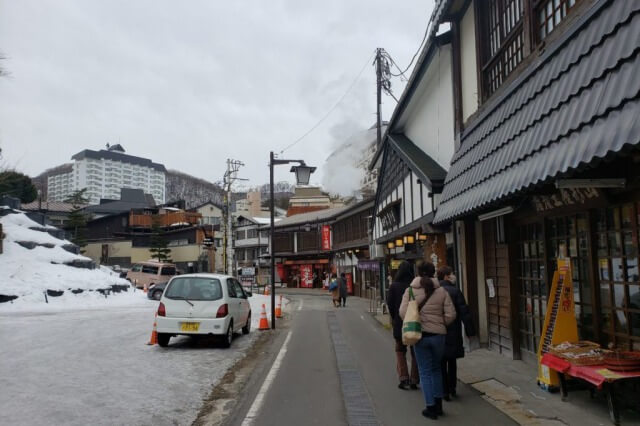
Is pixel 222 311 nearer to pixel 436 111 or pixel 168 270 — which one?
pixel 436 111

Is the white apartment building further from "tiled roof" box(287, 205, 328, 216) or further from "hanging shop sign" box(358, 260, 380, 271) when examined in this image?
"hanging shop sign" box(358, 260, 380, 271)

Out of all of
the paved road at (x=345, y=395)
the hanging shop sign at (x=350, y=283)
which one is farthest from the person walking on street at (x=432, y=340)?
the hanging shop sign at (x=350, y=283)

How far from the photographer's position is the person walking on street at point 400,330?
7.25 metres

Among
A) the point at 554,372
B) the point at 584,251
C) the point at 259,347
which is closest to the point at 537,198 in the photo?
the point at 584,251

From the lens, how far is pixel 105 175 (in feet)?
501

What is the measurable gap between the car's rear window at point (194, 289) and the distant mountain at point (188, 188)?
10201 centimetres

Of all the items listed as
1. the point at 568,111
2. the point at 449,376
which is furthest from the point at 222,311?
the point at 568,111

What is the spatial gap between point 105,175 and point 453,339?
162 m

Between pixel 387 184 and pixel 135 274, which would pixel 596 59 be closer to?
pixel 387 184

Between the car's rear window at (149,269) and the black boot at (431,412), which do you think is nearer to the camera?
the black boot at (431,412)

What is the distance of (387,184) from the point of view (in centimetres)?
2045

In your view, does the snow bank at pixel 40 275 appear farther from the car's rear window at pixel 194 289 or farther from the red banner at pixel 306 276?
the red banner at pixel 306 276

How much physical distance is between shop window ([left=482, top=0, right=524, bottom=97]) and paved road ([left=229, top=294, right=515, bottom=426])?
5.74 metres

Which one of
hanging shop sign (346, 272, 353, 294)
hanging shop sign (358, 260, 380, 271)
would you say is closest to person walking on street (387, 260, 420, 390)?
hanging shop sign (358, 260, 380, 271)
